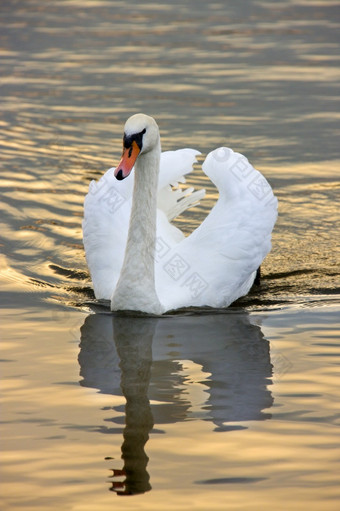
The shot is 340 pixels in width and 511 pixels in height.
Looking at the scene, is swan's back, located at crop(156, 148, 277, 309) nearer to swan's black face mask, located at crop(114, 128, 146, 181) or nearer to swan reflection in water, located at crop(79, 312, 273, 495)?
swan reflection in water, located at crop(79, 312, 273, 495)

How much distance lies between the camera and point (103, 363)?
7309mm

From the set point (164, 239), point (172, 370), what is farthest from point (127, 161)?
point (164, 239)

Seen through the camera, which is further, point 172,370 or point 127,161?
point 127,161

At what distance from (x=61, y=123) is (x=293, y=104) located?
3.11 metres

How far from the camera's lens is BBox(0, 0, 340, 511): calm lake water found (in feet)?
18.3

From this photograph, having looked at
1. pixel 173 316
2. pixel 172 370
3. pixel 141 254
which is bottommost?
pixel 172 370

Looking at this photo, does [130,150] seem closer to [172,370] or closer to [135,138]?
[135,138]

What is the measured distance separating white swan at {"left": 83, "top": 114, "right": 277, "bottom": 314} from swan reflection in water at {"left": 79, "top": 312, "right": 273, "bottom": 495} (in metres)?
0.21

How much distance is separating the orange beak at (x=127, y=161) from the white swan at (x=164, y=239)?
11 mm

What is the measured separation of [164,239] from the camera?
892cm

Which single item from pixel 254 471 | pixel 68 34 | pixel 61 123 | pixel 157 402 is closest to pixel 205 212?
pixel 61 123

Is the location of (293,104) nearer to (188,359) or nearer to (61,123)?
(61,123)

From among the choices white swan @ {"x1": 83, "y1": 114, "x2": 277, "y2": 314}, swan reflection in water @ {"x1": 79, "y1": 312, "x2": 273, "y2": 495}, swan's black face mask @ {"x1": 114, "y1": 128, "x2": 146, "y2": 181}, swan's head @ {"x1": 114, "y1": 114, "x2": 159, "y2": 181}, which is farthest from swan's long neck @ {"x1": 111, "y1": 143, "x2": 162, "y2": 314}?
swan's black face mask @ {"x1": 114, "y1": 128, "x2": 146, "y2": 181}

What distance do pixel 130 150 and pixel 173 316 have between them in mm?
1472
